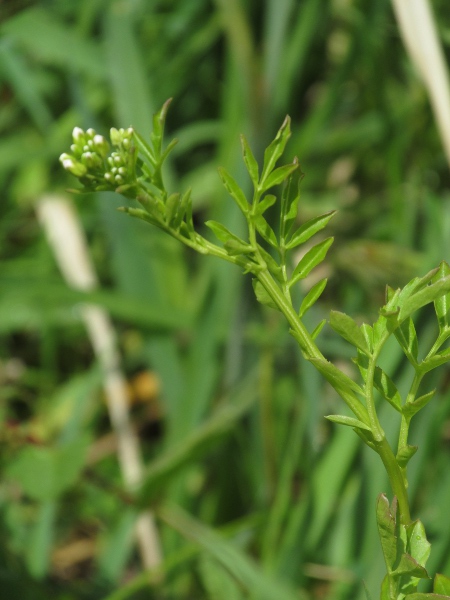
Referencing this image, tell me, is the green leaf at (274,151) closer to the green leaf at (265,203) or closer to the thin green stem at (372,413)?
the green leaf at (265,203)

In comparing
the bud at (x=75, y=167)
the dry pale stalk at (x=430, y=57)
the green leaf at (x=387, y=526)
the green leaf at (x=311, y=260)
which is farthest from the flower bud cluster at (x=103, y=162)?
the dry pale stalk at (x=430, y=57)

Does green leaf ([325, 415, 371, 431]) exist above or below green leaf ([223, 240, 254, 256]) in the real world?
below

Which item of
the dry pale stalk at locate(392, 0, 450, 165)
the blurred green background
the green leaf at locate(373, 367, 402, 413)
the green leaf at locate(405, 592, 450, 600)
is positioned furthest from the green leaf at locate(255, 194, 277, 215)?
the dry pale stalk at locate(392, 0, 450, 165)

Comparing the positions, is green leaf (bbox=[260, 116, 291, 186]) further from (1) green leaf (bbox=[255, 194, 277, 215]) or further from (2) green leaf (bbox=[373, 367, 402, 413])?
(2) green leaf (bbox=[373, 367, 402, 413])

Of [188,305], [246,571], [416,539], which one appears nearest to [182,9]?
[188,305]

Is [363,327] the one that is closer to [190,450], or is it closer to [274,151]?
[274,151]
